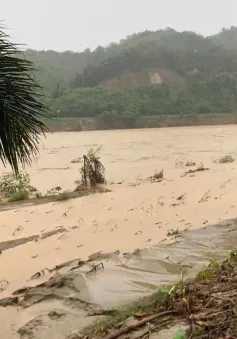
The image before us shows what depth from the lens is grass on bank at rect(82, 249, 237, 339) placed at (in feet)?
8.60

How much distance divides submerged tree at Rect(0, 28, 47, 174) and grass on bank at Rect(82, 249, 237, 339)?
1336 mm

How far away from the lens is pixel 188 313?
2.88m

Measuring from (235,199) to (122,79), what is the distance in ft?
163

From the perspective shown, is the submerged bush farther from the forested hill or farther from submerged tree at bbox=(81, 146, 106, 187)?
the forested hill

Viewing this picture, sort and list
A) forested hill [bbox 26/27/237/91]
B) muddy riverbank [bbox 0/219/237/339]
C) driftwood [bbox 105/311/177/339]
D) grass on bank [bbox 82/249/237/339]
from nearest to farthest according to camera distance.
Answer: grass on bank [bbox 82/249/237/339], driftwood [bbox 105/311/177/339], muddy riverbank [bbox 0/219/237/339], forested hill [bbox 26/27/237/91]

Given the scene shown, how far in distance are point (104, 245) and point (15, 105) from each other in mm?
3475

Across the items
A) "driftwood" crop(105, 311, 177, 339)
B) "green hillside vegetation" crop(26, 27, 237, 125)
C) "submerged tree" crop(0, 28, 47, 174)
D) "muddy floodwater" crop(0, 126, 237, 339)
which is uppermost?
"green hillside vegetation" crop(26, 27, 237, 125)

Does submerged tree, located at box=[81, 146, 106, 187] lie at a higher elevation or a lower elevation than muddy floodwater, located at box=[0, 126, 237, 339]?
higher

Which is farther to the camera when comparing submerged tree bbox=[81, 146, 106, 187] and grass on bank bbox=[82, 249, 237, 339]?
submerged tree bbox=[81, 146, 106, 187]

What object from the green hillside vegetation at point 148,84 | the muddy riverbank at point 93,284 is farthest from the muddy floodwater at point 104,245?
the green hillside vegetation at point 148,84

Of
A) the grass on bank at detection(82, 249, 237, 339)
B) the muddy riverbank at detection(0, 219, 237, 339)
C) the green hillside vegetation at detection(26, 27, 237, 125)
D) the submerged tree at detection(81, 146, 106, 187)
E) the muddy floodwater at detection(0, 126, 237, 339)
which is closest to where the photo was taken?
the grass on bank at detection(82, 249, 237, 339)

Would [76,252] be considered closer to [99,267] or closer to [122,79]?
[99,267]

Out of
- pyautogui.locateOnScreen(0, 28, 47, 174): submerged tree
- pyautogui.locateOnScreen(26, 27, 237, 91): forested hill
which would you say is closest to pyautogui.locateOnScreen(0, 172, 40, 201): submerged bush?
pyautogui.locateOnScreen(0, 28, 47, 174): submerged tree

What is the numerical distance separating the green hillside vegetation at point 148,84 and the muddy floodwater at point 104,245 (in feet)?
98.0
